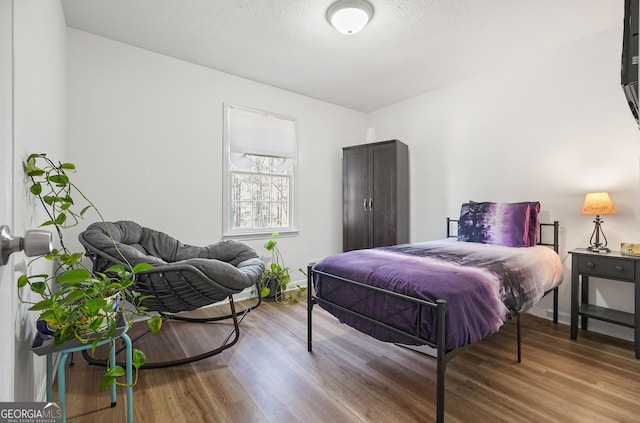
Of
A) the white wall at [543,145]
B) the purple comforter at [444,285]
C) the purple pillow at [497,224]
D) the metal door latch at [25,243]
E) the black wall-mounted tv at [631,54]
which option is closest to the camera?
the metal door latch at [25,243]

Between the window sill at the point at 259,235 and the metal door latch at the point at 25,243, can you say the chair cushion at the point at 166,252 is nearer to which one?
the window sill at the point at 259,235

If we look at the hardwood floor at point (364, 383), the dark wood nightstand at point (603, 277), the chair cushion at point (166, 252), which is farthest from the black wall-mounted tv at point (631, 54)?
the chair cushion at point (166, 252)

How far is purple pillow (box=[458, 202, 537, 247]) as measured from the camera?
2.88m

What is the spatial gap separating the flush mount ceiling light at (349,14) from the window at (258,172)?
168cm

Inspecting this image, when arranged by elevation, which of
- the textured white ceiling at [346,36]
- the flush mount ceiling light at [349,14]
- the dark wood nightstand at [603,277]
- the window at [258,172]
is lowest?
the dark wood nightstand at [603,277]

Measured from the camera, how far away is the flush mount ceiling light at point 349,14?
231 centimetres

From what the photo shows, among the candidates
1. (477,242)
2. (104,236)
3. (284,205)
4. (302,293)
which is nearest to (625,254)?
(477,242)

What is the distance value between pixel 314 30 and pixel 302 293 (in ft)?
9.72

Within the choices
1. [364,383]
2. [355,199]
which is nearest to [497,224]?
[355,199]

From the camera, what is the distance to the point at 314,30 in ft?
8.84

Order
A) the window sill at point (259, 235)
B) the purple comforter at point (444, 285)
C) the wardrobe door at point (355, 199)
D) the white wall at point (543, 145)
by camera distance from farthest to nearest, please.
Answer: the wardrobe door at point (355, 199) < the window sill at point (259, 235) < the white wall at point (543, 145) < the purple comforter at point (444, 285)

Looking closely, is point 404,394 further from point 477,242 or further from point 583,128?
point 583,128

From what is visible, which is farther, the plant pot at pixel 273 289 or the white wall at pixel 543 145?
the plant pot at pixel 273 289

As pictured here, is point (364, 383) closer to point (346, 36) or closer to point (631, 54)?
point (631, 54)
